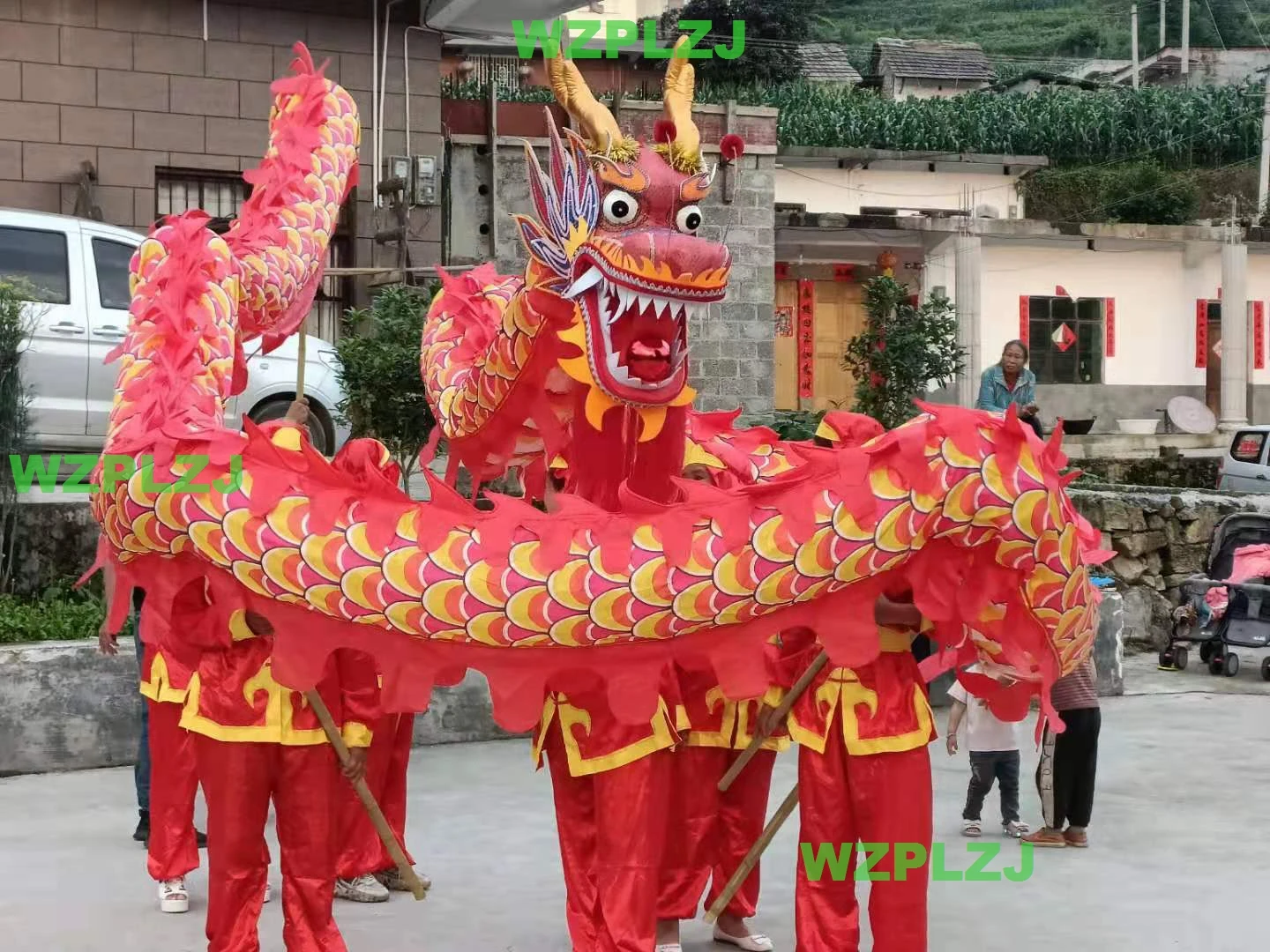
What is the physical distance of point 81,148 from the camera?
12.0 m

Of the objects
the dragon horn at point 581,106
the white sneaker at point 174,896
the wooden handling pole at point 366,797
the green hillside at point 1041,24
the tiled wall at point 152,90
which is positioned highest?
the green hillside at point 1041,24

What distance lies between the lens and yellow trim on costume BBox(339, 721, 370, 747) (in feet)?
13.1

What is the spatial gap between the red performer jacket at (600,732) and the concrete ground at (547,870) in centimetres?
93

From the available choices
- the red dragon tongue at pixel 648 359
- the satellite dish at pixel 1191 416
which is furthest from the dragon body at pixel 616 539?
the satellite dish at pixel 1191 416

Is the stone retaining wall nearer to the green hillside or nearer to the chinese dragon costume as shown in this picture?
the chinese dragon costume

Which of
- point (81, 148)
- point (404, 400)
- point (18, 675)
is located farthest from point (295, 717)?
point (81, 148)

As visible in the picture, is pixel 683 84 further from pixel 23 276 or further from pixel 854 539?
pixel 23 276

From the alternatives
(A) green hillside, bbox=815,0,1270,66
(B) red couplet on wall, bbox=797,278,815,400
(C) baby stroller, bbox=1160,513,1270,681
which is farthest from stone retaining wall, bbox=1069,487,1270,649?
(A) green hillside, bbox=815,0,1270,66

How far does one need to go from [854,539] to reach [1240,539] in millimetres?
6526

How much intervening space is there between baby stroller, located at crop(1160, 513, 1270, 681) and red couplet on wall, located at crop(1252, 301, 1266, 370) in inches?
591

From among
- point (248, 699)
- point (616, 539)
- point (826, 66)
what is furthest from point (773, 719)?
point (826, 66)

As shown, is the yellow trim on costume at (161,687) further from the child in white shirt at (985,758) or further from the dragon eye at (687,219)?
the child in white shirt at (985,758)

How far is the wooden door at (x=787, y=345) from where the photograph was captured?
22.8 metres

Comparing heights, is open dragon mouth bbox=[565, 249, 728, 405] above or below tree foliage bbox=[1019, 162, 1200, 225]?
below
